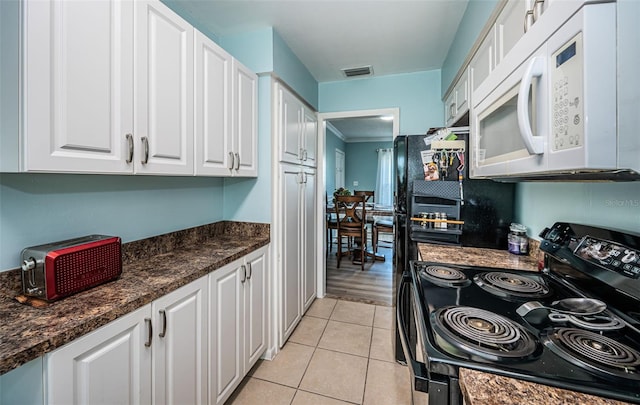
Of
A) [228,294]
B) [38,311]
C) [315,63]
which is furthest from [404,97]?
[38,311]

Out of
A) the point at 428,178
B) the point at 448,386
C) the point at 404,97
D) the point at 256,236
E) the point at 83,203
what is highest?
the point at 404,97

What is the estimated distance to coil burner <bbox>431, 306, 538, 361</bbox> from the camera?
2.03ft

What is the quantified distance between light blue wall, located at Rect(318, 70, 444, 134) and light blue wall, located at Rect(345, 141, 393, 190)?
447 centimetres

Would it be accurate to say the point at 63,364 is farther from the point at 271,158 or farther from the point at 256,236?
the point at 271,158

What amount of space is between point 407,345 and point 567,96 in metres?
0.76

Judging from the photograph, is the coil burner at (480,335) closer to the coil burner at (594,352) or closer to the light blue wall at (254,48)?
the coil burner at (594,352)

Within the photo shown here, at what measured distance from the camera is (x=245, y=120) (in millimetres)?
1916

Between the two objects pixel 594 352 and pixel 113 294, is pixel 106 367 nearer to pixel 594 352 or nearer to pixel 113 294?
pixel 113 294

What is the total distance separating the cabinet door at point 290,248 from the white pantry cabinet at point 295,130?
5.2 inches

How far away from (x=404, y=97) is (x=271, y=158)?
1.65 m

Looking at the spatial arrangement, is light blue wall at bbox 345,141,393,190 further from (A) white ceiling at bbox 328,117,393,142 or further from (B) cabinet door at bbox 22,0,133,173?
(B) cabinet door at bbox 22,0,133,173

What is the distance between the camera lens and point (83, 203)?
1246 mm

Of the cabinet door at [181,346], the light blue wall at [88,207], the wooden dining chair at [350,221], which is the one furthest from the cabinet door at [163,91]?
the wooden dining chair at [350,221]

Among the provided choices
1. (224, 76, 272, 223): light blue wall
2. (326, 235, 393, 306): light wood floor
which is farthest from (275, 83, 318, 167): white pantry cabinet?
(326, 235, 393, 306): light wood floor
